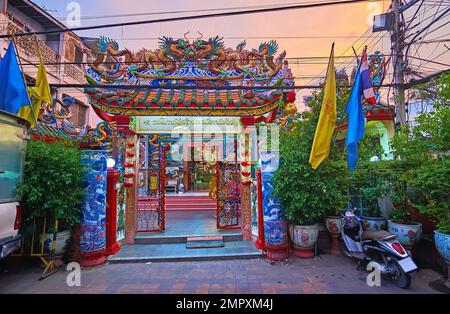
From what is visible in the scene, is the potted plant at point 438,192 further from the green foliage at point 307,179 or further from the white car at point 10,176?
the white car at point 10,176

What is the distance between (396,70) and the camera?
26.2ft

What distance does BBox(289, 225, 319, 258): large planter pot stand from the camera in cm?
431

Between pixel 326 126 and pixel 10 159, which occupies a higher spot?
pixel 326 126

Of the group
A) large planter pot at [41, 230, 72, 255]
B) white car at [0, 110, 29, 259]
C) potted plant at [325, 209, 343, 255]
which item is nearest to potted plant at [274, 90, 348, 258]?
potted plant at [325, 209, 343, 255]

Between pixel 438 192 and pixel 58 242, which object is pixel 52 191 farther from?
pixel 438 192

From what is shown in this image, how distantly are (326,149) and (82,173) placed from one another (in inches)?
179

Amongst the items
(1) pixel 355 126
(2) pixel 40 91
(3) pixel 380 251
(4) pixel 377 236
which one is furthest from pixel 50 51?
(3) pixel 380 251

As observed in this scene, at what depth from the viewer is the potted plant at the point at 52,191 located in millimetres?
3818

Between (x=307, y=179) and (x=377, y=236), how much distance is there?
141 centimetres

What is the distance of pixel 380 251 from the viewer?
3.50m

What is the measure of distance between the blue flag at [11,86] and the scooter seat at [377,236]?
6.80m

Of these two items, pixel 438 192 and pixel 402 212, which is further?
pixel 402 212

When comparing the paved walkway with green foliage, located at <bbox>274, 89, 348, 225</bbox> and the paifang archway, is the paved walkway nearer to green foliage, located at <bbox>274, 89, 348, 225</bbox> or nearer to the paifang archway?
green foliage, located at <bbox>274, 89, 348, 225</bbox>
